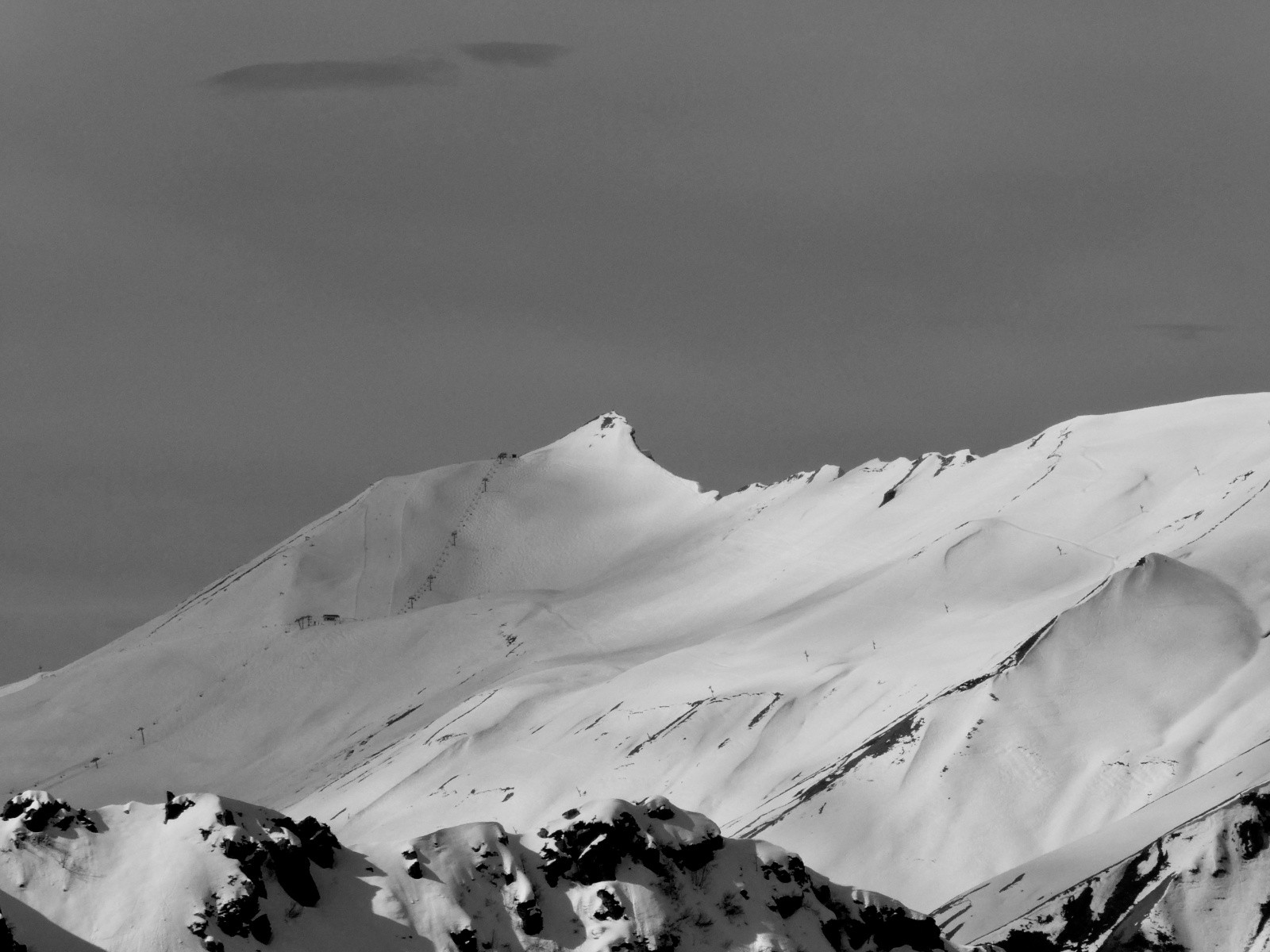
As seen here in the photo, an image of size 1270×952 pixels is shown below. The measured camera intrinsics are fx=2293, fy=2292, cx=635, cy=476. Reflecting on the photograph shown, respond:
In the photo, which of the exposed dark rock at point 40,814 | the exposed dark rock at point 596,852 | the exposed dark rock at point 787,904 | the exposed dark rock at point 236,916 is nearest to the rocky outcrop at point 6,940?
the exposed dark rock at point 236,916

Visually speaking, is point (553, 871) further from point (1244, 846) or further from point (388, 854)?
point (1244, 846)

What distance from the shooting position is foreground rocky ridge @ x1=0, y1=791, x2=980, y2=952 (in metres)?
133

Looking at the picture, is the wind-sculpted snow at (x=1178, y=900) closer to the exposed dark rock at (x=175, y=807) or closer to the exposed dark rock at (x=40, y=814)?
the exposed dark rock at (x=175, y=807)

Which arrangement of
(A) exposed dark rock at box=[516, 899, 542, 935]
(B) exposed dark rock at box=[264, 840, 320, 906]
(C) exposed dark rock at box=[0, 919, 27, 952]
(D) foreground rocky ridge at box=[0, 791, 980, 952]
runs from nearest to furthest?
(C) exposed dark rock at box=[0, 919, 27, 952]
(D) foreground rocky ridge at box=[0, 791, 980, 952]
(B) exposed dark rock at box=[264, 840, 320, 906]
(A) exposed dark rock at box=[516, 899, 542, 935]

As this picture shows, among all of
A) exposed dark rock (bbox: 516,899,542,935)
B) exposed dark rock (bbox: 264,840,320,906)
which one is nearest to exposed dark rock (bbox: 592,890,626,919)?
exposed dark rock (bbox: 516,899,542,935)

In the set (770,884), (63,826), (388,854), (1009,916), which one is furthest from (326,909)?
(1009,916)

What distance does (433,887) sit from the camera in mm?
141375

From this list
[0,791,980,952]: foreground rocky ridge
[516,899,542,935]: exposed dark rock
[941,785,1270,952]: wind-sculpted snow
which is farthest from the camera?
[941,785,1270,952]: wind-sculpted snow

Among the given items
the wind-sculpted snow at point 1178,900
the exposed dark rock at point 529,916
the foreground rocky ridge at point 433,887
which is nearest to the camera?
the foreground rocky ridge at point 433,887

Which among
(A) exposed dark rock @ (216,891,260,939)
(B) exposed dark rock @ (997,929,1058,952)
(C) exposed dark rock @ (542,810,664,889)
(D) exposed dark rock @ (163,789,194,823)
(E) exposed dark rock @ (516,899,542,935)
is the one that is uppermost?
(D) exposed dark rock @ (163,789,194,823)

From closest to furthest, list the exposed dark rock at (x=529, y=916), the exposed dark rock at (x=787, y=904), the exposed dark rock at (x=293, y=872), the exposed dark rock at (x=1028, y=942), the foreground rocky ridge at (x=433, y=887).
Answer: the foreground rocky ridge at (x=433, y=887), the exposed dark rock at (x=293, y=872), the exposed dark rock at (x=529, y=916), the exposed dark rock at (x=787, y=904), the exposed dark rock at (x=1028, y=942)

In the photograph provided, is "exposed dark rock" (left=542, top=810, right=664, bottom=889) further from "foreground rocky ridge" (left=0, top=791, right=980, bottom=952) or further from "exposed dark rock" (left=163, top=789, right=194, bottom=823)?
"exposed dark rock" (left=163, top=789, right=194, bottom=823)

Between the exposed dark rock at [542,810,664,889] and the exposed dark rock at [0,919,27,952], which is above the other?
the exposed dark rock at [0,919,27,952]

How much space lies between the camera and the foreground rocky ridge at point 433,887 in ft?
436
